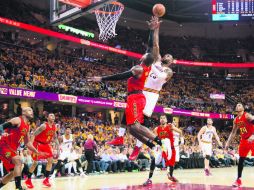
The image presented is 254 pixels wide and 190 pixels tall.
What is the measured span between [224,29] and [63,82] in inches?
1037

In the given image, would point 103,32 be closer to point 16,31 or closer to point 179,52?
point 16,31

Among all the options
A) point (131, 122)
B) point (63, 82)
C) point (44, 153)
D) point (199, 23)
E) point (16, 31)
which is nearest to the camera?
point (131, 122)

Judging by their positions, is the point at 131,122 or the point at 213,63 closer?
the point at 131,122

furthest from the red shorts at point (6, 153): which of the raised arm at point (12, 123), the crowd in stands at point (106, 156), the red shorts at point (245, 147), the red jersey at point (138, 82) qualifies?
the red shorts at point (245, 147)

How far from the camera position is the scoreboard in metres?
29.6

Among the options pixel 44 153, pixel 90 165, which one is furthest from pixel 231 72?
pixel 44 153

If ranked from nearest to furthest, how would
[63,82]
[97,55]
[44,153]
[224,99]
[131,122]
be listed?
[131,122] < [44,153] < [63,82] < [97,55] < [224,99]

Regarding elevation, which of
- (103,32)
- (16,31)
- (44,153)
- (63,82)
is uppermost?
(16,31)

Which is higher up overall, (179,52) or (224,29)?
(224,29)

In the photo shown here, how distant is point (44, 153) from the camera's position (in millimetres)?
10391

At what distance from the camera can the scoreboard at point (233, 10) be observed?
97.1 feet

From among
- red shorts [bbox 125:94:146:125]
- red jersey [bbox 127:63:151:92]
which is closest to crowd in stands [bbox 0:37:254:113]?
red jersey [bbox 127:63:151:92]

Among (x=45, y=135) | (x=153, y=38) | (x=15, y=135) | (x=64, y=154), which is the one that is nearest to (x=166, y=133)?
(x=45, y=135)

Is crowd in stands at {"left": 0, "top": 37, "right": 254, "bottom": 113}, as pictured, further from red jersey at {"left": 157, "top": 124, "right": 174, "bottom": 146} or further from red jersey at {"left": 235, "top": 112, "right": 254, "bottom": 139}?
red jersey at {"left": 235, "top": 112, "right": 254, "bottom": 139}
